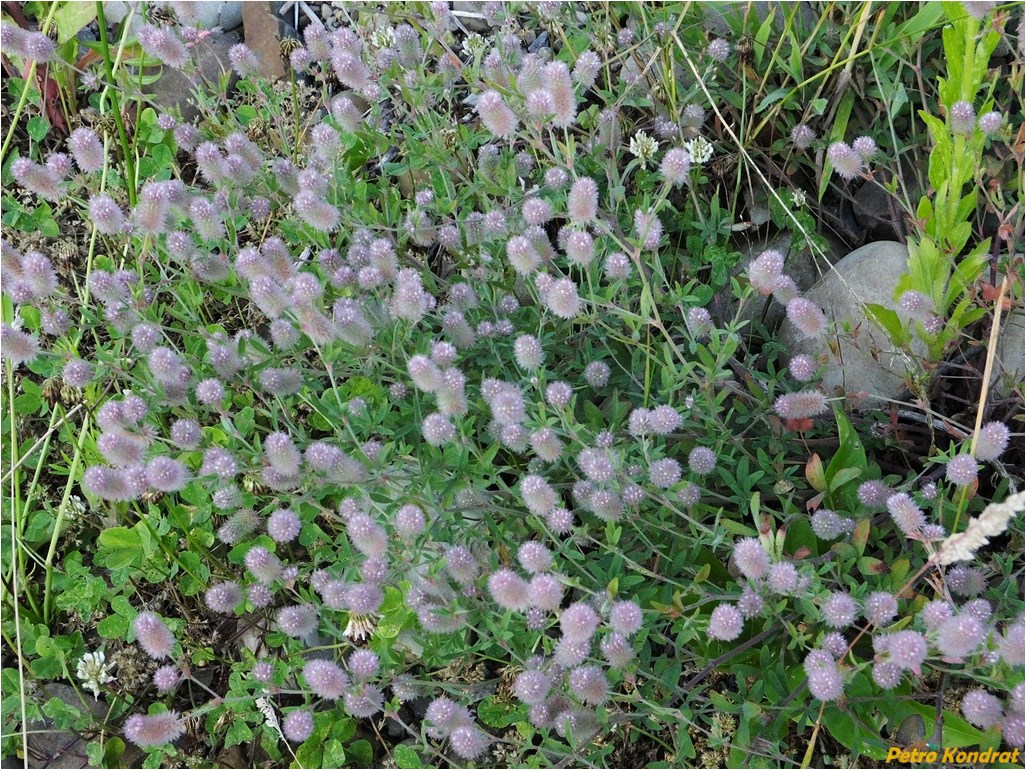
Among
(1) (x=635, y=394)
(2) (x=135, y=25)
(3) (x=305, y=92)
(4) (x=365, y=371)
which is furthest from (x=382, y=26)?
(1) (x=635, y=394)

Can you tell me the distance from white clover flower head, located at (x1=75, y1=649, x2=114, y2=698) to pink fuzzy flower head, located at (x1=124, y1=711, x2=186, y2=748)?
1.37 ft

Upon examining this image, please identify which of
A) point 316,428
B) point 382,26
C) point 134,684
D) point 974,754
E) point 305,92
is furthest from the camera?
point 305,92

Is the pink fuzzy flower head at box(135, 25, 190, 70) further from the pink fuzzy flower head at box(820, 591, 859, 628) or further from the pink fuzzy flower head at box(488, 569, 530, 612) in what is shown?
the pink fuzzy flower head at box(820, 591, 859, 628)

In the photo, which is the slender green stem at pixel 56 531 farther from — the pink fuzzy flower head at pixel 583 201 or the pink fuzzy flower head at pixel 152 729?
the pink fuzzy flower head at pixel 583 201

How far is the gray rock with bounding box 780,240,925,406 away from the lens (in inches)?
103

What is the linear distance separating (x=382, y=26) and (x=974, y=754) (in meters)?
2.56

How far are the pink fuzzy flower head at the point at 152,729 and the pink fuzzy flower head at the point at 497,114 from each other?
1.53m

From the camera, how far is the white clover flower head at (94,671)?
2488 millimetres

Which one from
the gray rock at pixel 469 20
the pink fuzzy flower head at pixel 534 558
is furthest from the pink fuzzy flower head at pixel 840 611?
the gray rock at pixel 469 20

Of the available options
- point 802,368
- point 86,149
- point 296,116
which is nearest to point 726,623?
point 802,368

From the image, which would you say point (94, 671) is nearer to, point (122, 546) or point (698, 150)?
point (122, 546)

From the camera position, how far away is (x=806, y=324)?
86.9 inches

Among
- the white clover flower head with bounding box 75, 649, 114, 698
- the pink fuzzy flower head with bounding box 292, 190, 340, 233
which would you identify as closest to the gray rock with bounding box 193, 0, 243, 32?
the pink fuzzy flower head with bounding box 292, 190, 340, 233

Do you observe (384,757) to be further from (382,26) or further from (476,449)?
(382,26)
